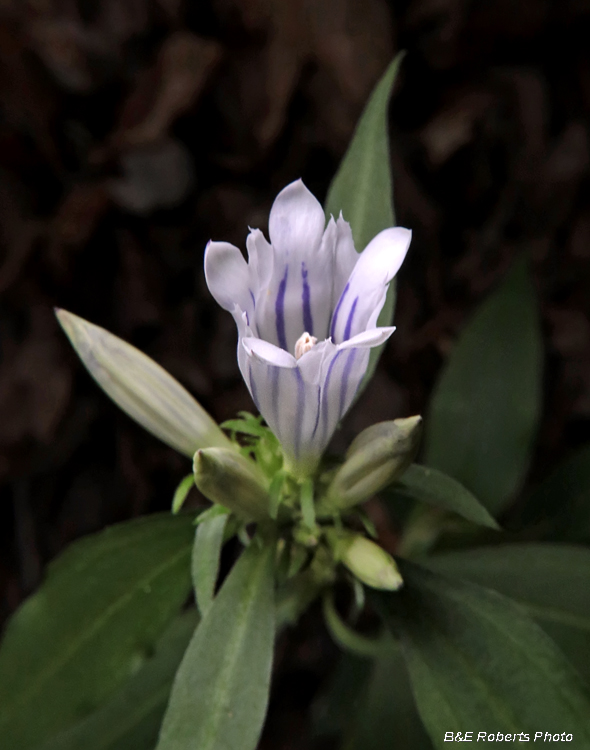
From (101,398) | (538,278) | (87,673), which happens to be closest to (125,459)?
(101,398)

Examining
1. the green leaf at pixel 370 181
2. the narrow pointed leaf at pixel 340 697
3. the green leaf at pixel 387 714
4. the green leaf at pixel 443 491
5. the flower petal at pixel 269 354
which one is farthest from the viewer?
the narrow pointed leaf at pixel 340 697

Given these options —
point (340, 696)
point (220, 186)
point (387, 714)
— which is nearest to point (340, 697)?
point (340, 696)

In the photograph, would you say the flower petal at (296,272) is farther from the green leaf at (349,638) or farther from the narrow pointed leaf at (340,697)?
the narrow pointed leaf at (340,697)

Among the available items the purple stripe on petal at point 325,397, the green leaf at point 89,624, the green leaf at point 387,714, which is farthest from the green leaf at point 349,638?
the purple stripe on petal at point 325,397

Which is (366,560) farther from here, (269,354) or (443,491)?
(269,354)

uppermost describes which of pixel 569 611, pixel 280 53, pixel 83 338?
pixel 280 53

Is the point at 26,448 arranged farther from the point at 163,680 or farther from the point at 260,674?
the point at 260,674

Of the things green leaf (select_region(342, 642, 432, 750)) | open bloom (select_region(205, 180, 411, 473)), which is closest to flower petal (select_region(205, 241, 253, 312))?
open bloom (select_region(205, 180, 411, 473))
